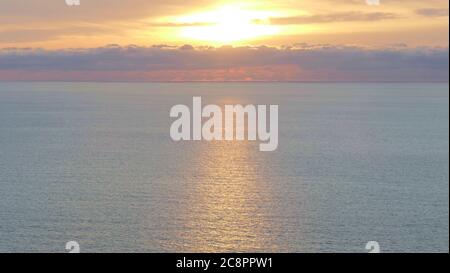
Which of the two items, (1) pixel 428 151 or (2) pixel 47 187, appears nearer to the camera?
(2) pixel 47 187

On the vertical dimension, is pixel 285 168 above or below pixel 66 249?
above

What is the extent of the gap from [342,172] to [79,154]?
2000 inches

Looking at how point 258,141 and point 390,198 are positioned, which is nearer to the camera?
point 390,198

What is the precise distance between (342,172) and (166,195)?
3236 cm

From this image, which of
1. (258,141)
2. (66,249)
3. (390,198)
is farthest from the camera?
(258,141)

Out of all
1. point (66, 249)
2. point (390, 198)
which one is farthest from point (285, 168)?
point (66, 249)

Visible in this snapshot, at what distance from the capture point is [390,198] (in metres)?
86.4
